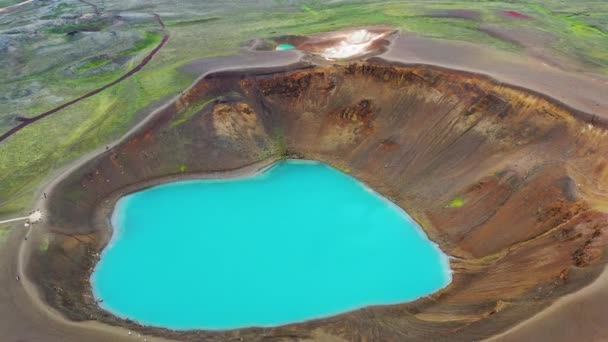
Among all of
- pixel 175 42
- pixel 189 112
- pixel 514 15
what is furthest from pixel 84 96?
pixel 514 15

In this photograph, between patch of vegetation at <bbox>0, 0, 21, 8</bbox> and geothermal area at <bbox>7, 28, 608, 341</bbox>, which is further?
patch of vegetation at <bbox>0, 0, 21, 8</bbox>

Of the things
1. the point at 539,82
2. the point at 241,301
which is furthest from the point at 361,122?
the point at 241,301

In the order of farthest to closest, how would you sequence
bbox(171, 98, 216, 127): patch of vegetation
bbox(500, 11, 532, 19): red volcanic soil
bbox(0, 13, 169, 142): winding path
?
bbox(500, 11, 532, 19): red volcanic soil < bbox(171, 98, 216, 127): patch of vegetation < bbox(0, 13, 169, 142): winding path

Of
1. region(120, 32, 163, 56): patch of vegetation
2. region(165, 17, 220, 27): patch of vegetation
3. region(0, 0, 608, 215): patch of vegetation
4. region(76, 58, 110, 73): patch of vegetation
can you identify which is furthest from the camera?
region(165, 17, 220, 27): patch of vegetation

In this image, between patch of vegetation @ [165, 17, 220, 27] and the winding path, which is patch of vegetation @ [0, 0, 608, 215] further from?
the winding path

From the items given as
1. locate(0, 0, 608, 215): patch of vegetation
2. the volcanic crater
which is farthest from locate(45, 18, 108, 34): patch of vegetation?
the volcanic crater

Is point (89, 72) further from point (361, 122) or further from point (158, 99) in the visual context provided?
point (361, 122)

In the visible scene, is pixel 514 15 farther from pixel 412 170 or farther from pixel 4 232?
pixel 4 232

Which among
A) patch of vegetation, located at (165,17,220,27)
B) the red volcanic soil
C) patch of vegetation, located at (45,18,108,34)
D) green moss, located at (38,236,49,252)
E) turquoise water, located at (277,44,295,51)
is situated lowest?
green moss, located at (38,236,49,252)

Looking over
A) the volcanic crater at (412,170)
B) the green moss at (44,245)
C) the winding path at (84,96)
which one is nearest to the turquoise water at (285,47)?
the volcanic crater at (412,170)
